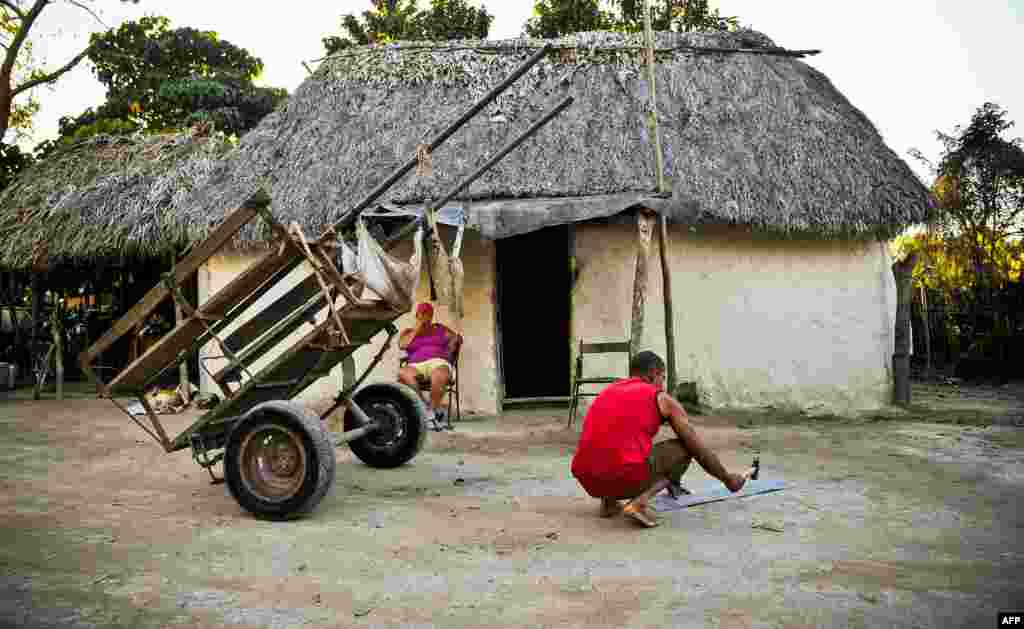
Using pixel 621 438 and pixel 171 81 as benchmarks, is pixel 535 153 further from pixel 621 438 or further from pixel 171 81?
pixel 171 81

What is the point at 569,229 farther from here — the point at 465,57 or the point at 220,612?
the point at 220,612

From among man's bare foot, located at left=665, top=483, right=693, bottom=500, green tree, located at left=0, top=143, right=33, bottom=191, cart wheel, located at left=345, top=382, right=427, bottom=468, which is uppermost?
green tree, located at left=0, top=143, right=33, bottom=191

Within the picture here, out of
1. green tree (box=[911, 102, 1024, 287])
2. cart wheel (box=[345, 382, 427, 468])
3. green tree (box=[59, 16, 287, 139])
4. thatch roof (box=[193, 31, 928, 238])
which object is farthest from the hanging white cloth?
green tree (box=[59, 16, 287, 139])

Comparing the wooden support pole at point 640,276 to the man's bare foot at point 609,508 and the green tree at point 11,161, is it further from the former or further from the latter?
the green tree at point 11,161

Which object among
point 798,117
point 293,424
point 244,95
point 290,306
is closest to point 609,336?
point 798,117

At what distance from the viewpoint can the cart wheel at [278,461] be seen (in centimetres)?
462

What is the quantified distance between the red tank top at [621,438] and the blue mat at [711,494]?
36 centimetres

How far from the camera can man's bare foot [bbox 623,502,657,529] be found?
4.46 meters

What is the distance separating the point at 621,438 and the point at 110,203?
9.31m

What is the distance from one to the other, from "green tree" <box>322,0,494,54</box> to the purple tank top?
43.7 ft

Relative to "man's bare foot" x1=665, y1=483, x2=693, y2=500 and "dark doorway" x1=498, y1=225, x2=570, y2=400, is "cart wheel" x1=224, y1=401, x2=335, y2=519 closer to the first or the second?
"man's bare foot" x1=665, y1=483, x2=693, y2=500

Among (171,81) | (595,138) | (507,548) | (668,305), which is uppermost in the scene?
(171,81)

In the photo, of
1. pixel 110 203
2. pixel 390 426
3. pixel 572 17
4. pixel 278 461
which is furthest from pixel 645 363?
pixel 572 17

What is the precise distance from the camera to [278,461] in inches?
191
